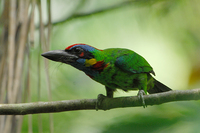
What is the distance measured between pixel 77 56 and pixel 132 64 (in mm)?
914

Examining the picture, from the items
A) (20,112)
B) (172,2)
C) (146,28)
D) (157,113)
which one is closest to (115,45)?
(146,28)

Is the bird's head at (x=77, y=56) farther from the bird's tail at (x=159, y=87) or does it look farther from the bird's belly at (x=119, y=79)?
the bird's tail at (x=159, y=87)

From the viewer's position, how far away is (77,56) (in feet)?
10.0

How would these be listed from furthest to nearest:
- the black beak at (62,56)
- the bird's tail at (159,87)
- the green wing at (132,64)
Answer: the bird's tail at (159,87) → the green wing at (132,64) → the black beak at (62,56)

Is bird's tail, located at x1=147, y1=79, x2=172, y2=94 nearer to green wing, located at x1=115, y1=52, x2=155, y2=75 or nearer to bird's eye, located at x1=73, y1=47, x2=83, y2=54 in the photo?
green wing, located at x1=115, y1=52, x2=155, y2=75

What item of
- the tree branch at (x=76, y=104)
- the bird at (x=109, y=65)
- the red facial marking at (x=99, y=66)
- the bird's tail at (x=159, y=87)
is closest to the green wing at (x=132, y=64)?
the bird at (x=109, y=65)

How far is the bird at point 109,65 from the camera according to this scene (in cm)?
303

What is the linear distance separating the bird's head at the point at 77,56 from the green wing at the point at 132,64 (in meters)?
0.43

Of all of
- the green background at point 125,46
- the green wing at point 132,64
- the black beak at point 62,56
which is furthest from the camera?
the green wing at point 132,64

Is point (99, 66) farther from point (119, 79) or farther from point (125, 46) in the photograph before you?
point (125, 46)

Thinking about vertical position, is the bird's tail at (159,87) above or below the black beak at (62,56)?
below

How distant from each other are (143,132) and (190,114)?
17 centimetres

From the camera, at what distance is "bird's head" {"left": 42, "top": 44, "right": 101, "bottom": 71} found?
294 cm

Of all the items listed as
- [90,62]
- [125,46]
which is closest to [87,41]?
[125,46]
